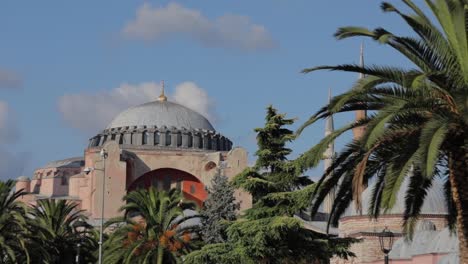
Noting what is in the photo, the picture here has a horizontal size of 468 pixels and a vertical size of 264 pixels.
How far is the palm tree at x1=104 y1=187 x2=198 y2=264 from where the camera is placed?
1345 inches

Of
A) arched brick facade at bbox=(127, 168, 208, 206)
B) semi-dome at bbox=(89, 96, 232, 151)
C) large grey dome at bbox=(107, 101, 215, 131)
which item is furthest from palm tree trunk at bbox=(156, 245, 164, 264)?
large grey dome at bbox=(107, 101, 215, 131)

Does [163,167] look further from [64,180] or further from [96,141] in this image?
[64,180]

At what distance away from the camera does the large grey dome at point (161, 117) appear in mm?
69625

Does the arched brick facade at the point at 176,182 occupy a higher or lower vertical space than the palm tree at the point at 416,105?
higher

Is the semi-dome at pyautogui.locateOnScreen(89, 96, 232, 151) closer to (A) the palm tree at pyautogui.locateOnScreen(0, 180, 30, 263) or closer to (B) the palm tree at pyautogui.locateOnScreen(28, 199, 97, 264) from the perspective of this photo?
(B) the palm tree at pyautogui.locateOnScreen(28, 199, 97, 264)

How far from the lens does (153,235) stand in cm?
3456

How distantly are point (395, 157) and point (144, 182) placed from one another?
5022cm

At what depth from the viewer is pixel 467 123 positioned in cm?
1402

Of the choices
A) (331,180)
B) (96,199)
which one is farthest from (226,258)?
(96,199)

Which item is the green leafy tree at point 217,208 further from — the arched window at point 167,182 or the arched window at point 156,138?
the arched window at point 156,138

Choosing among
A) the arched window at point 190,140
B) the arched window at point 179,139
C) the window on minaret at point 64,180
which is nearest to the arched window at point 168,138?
the arched window at point 179,139

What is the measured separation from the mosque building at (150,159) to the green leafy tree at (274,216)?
2917cm

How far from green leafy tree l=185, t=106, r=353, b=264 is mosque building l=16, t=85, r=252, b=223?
29170mm

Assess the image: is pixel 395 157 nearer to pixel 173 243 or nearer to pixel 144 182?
pixel 173 243
